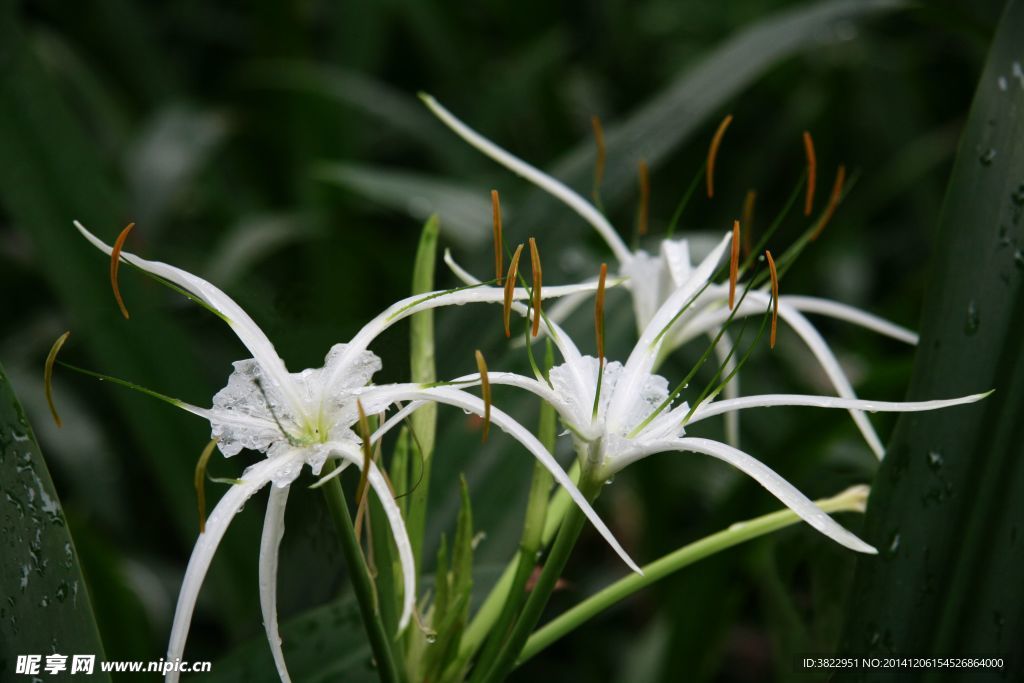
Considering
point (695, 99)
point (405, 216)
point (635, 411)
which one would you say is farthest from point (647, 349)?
point (405, 216)

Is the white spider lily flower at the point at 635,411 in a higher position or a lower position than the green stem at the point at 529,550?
higher

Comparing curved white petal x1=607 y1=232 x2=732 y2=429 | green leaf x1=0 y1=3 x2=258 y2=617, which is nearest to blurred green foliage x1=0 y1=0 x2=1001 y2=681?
green leaf x1=0 y1=3 x2=258 y2=617

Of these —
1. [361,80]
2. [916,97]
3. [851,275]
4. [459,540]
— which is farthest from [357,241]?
[916,97]

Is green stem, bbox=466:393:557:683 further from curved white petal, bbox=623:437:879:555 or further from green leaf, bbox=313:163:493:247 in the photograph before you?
green leaf, bbox=313:163:493:247

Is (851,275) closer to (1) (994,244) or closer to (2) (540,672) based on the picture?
(2) (540,672)

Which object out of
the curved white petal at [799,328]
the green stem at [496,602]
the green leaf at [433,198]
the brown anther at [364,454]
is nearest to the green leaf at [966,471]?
the curved white petal at [799,328]

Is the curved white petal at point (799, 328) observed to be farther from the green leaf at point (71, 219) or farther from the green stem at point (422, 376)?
the green leaf at point (71, 219)
